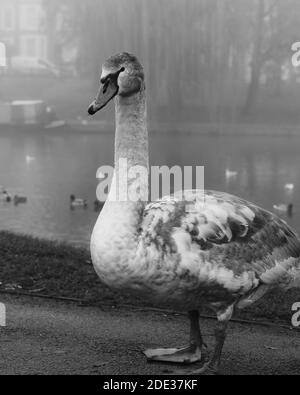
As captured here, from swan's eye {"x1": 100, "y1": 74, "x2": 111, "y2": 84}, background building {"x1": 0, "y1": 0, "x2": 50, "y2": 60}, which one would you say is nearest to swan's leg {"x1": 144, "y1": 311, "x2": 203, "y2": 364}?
swan's eye {"x1": 100, "y1": 74, "x2": 111, "y2": 84}

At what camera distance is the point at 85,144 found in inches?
1180

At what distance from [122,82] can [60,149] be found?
24.3 metres

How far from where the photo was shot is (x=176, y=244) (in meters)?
4.34

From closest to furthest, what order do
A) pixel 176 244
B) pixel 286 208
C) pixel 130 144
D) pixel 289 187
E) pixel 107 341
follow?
pixel 176 244
pixel 130 144
pixel 107 341
pixel 286 208
pixel 289 187

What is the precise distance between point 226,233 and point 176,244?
39 centimetres

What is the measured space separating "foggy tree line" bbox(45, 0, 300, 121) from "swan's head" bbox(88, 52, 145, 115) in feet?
102

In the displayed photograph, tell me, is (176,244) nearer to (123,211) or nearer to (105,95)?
(123,211)

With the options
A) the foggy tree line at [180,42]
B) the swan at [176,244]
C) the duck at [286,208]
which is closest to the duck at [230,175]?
the duck at [286,208]

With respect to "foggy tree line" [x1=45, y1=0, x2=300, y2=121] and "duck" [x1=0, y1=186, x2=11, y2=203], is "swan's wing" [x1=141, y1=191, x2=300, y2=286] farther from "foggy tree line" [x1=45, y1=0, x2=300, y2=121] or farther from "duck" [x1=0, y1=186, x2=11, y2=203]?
"foggy tree line" [x1=45, y1=0, x2=300, y2=121]

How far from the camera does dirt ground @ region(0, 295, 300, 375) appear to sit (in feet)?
15.2

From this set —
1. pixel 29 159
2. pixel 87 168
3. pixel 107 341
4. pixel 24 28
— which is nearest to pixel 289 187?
A: pixel 87 168

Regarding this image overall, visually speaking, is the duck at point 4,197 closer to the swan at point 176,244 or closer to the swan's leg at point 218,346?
the swan at point 176,244

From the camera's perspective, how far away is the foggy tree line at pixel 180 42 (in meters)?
35.7

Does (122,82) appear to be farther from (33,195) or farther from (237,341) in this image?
(33,195)
